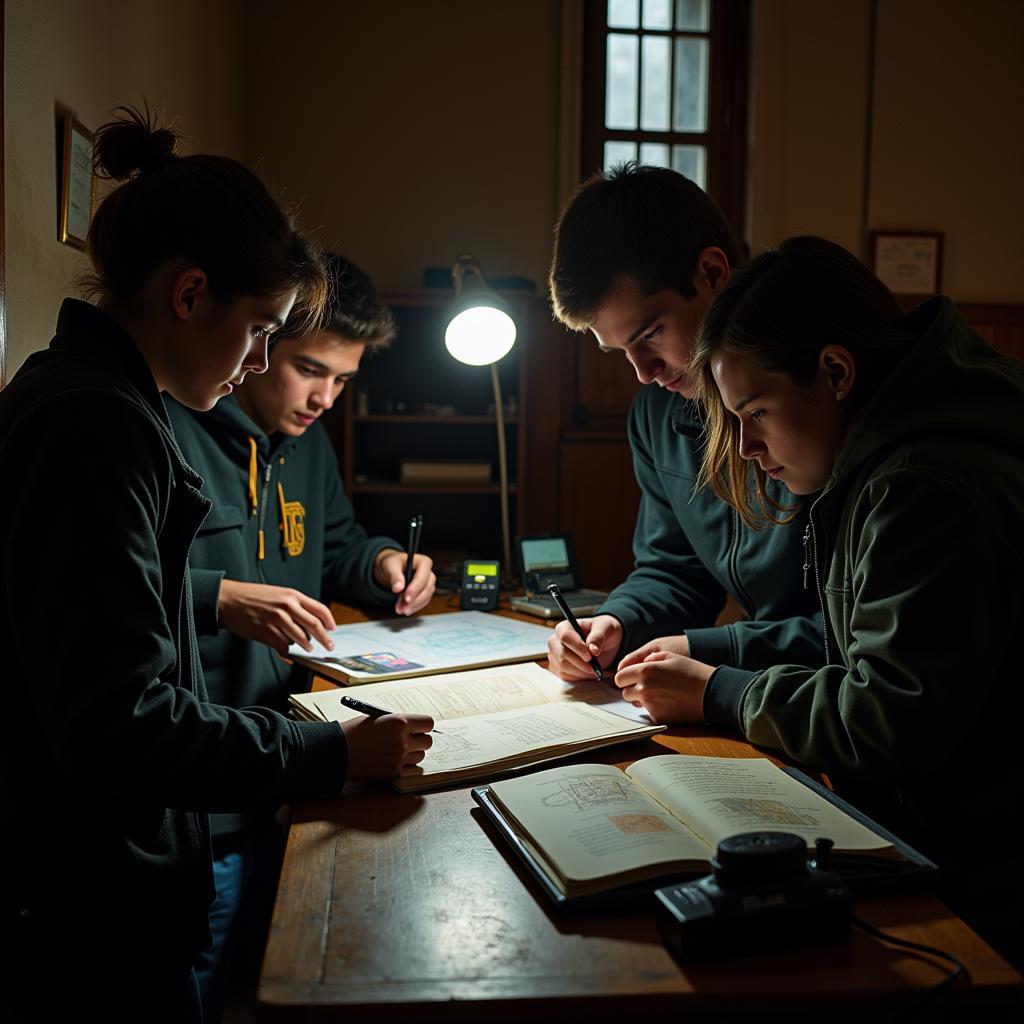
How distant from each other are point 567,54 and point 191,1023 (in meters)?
3.54

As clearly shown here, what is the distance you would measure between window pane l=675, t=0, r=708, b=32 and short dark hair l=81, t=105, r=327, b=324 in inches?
125

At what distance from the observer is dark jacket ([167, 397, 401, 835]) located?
1.60 metres

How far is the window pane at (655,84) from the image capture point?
373 centimetres

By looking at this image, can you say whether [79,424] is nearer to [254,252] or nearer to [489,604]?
[254,252]

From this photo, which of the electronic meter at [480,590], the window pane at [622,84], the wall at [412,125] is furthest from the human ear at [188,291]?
the window pane at [622,84]

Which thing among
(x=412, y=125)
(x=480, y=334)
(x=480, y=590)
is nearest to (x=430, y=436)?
(x=412, y=125)

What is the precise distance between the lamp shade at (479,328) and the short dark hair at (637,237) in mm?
526

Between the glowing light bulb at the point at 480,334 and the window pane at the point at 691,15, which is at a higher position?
the window pane at the point at 691,15

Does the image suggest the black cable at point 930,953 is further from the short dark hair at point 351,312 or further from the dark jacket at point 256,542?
the short dark hair at point 351,312

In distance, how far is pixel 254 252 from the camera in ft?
3.48

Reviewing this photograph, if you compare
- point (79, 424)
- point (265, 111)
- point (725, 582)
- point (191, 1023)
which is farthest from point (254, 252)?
point (265, 111)

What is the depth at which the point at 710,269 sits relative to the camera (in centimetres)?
157

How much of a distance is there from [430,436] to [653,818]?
2.86 m

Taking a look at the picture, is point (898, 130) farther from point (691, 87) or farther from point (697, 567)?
point (697, 567)
